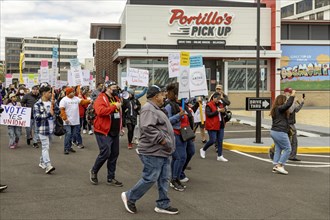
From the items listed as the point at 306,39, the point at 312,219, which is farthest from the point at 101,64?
the point at 312,219

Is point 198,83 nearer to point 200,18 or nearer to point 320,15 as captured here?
point 200,18

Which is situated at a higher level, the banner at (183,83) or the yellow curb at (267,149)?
the banner at (183,83)

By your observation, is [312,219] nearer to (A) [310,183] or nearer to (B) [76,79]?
(A) [310,183]

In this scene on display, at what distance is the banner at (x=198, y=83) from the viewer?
8773mm

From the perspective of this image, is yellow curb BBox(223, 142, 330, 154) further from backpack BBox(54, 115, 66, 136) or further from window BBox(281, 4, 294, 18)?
window BBox(281, 4, 294, 18)

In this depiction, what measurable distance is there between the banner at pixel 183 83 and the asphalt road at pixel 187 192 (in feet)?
5.46

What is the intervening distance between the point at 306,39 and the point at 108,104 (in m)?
28.1

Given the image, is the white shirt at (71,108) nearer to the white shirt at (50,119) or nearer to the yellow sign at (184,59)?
the white shirt at (50,119)

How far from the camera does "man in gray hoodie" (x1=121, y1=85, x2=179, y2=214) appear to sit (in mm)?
5363

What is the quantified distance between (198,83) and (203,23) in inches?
834

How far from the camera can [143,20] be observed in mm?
28672

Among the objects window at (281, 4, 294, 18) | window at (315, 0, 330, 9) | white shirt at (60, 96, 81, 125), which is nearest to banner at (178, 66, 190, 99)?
white shirt at (60, 96, 81, 125)

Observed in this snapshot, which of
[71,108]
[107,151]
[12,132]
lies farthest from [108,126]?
[12,132]

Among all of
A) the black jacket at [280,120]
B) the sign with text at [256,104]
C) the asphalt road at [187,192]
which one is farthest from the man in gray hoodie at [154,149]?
the sign with text at [256,104]
